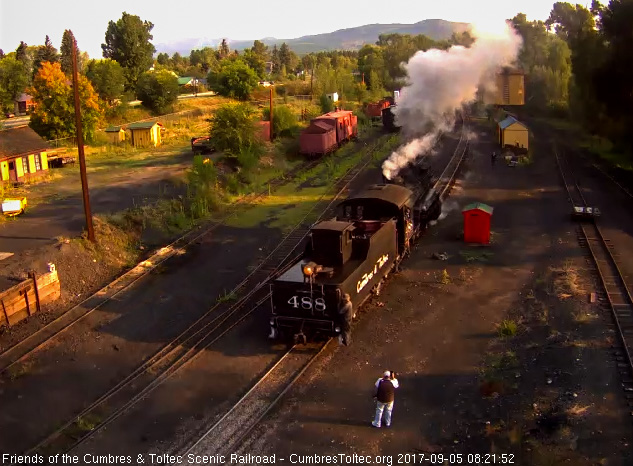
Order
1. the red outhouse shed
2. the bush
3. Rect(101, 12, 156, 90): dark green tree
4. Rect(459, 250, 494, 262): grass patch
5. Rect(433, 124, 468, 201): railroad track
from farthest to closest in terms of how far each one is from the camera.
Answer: Rect(101, 12, 156, 90): dark green tree, the bush, Rect(433, 124, 468, 201): railroad track, the red outhouse shed, Rect(459, 250, 494, 262): grass patch

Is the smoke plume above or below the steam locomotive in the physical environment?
above

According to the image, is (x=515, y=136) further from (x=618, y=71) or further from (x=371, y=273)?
(x=371, y=273)

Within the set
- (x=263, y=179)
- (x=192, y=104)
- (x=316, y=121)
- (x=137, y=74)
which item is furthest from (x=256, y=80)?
(x=263, y=179)

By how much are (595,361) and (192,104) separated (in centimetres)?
7194

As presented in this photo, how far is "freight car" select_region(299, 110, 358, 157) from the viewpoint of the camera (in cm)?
4300

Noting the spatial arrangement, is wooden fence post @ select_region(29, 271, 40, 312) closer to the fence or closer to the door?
the fence

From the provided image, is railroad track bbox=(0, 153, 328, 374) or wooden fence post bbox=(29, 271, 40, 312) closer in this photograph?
railroad track bbox=(0, 153, 328, 374)

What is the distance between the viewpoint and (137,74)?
78625mm

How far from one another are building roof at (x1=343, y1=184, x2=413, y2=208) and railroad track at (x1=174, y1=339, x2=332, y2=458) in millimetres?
5593

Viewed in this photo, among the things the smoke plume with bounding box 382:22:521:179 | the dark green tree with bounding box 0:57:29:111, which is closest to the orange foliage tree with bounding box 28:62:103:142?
the dark green tree with bounding box 0:57:29:111

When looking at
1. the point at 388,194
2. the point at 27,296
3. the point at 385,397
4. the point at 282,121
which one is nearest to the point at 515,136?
the point at 282,121

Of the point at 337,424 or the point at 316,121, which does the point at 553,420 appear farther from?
the point at 316,121

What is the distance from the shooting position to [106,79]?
2635 inches

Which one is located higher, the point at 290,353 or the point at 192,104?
the point at 192,104
